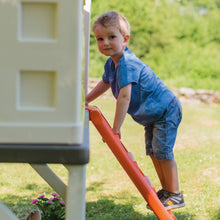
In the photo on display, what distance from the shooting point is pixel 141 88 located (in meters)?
2.97

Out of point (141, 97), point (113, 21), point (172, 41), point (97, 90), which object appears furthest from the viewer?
point (172, 41)

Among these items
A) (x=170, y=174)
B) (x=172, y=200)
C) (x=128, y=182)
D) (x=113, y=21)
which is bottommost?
(x=128, y=182)

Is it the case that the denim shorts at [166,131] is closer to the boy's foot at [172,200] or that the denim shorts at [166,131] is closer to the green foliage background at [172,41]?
the boy's foot at [172,200]

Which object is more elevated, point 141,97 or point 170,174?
point 141,97

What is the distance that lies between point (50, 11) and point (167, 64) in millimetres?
10977

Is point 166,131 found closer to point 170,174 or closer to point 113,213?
point 170,174

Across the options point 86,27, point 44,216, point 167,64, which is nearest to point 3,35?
point 86,27

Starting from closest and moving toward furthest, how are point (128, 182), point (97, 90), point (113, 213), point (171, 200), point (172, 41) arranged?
point (171, 200) → point (97, 90) → point (113, 213) → point (128, 182) → point (172, 41)

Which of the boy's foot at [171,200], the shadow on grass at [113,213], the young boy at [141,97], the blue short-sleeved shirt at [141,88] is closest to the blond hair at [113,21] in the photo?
the young boy at [141,97]

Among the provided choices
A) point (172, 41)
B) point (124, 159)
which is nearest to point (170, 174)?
point (124, 159)

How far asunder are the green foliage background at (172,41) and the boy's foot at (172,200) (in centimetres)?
838

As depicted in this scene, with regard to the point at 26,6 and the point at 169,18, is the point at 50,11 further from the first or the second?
the point at 169,18

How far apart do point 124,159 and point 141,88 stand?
547mm

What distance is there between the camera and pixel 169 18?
41.9 ft
